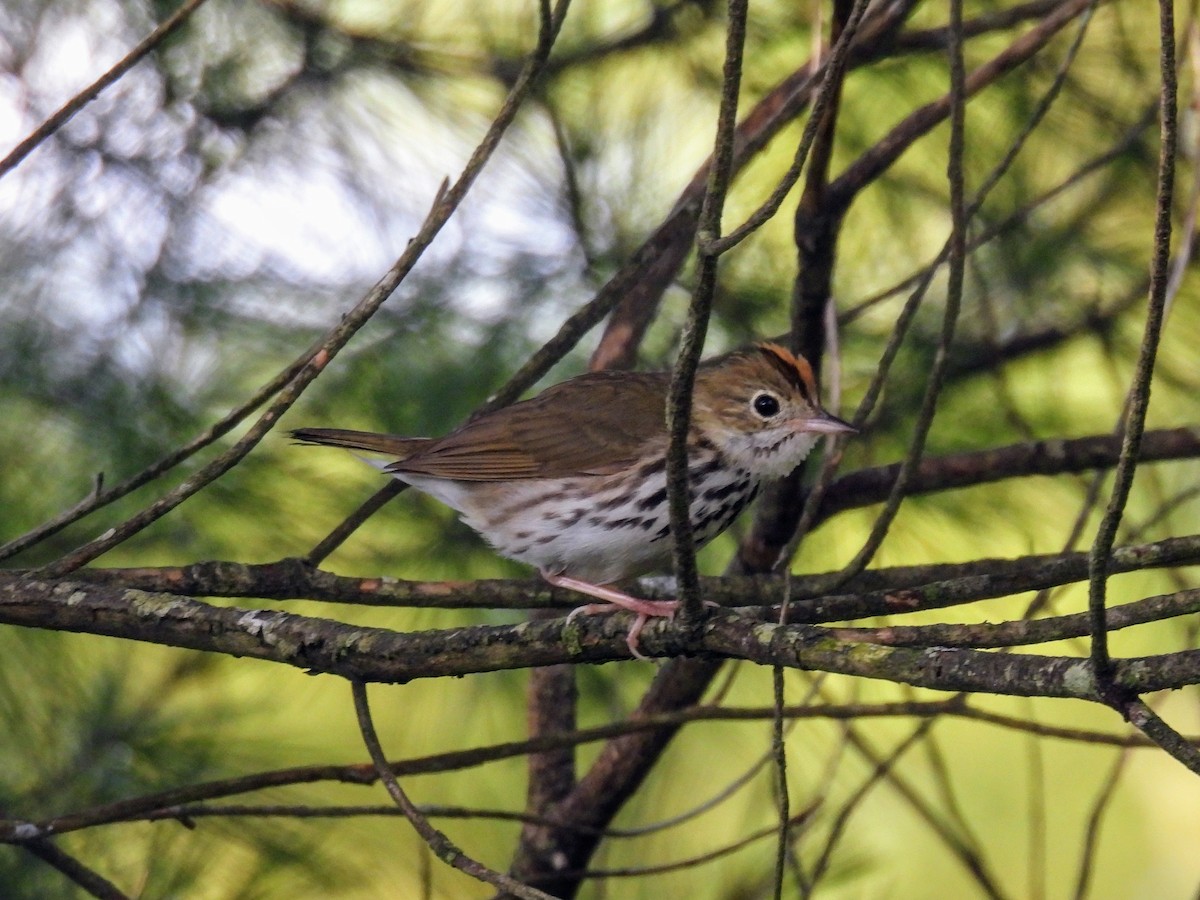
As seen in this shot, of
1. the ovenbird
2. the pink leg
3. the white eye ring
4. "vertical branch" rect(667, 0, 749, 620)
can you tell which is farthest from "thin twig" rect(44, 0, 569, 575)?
the white eye ring

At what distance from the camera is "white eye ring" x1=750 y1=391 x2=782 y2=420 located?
11.1 ft

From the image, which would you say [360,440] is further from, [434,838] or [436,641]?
[434,838]

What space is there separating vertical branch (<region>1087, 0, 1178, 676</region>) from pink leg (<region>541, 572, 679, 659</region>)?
0.68 meters

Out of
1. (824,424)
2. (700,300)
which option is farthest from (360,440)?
(700,300)

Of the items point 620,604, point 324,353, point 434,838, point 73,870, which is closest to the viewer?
point 434,838

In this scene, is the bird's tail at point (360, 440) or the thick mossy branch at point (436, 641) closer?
the thick mossy branch at point (436, 641)

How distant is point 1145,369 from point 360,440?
2180 mm

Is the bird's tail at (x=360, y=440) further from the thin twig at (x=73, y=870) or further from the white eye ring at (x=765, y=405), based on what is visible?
the thin twig at (x=73, y=870)

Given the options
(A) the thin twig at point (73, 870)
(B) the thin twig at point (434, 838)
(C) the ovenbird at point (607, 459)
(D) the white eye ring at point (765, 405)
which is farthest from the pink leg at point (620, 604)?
(A) the thin twig at point (73, 870)

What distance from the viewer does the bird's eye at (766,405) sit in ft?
11.1

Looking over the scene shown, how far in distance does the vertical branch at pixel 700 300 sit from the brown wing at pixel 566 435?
143 cm

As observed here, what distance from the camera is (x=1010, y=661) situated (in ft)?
5.48

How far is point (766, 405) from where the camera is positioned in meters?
3.38

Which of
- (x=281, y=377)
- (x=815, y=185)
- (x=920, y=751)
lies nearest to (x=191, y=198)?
(x=281, y=377)
